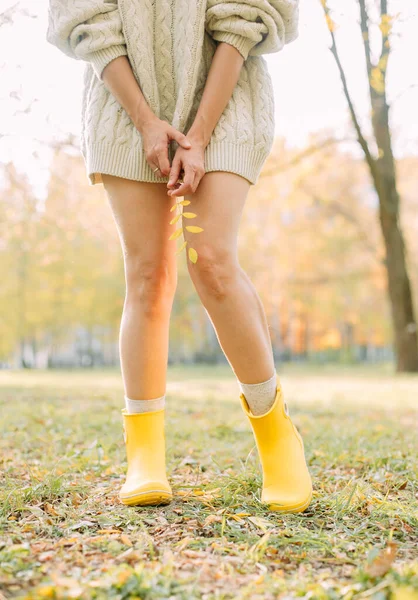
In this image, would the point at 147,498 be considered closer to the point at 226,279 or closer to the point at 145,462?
the point at 145,462

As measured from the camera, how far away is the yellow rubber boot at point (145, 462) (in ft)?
6.03

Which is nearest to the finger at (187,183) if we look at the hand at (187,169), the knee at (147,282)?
the hand at (187,169)

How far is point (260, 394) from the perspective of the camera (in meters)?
1.91

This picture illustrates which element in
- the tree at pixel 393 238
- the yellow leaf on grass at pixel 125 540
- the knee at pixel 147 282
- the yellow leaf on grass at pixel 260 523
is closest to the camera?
the yellow leaf on grass at pixel 125 540

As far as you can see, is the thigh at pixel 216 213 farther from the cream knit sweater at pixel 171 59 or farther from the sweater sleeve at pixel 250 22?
the sweater sleeve at pixel 250 22

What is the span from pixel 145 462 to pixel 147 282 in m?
0.58

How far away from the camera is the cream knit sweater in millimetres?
1896

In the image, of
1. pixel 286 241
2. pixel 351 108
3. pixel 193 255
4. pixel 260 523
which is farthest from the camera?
pixel 286 241

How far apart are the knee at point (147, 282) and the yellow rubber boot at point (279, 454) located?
42 centimetres

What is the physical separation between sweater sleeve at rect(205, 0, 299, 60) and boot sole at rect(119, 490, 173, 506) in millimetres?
1400

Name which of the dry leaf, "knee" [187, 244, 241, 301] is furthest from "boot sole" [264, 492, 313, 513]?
"knee" [187, 244, 241, 301]

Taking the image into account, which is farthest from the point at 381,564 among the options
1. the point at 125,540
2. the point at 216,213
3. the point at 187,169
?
the point at 187,169

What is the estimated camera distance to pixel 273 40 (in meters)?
1.96

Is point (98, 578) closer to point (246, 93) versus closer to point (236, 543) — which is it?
point (236, 543)
